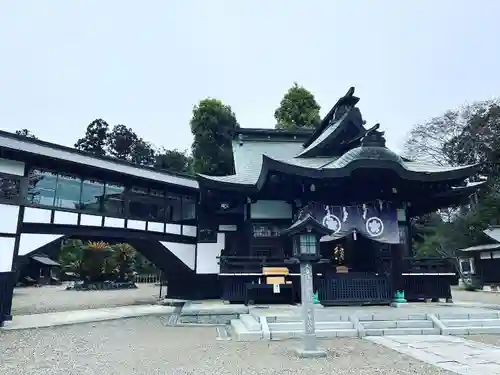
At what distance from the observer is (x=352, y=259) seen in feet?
43.9

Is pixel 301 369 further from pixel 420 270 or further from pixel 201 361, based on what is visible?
pixel 420 270

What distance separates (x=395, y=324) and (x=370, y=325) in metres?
0.62

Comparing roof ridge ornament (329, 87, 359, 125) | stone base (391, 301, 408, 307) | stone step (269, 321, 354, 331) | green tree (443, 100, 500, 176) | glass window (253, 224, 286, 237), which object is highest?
green tree (443, 100, 500, 176)

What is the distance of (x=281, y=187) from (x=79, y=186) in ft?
22.6

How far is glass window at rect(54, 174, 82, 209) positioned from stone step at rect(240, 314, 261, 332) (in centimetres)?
685

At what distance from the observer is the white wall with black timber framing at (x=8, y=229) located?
10359 millimetres

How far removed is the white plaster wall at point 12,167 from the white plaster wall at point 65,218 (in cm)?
164

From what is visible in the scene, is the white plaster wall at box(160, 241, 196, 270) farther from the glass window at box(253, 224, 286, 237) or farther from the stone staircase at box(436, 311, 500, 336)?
the stone staircase at box(436, 311, 500, 336)

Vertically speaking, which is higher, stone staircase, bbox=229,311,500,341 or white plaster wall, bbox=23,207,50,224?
white plaster wall, bbox=23,207,50,224

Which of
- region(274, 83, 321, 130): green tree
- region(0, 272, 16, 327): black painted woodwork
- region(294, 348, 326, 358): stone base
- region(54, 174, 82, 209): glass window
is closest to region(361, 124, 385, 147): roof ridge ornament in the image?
region(294, 348, 326, 358): stone base

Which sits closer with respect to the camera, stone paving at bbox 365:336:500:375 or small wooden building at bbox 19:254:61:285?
stone paving at bbox 365:336:500:375

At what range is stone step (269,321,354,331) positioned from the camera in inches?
330

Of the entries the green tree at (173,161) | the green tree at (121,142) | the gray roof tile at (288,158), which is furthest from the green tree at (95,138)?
the gray roof tile at (288,158)

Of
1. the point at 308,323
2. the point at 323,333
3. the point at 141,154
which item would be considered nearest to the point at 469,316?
the point at 323,333
